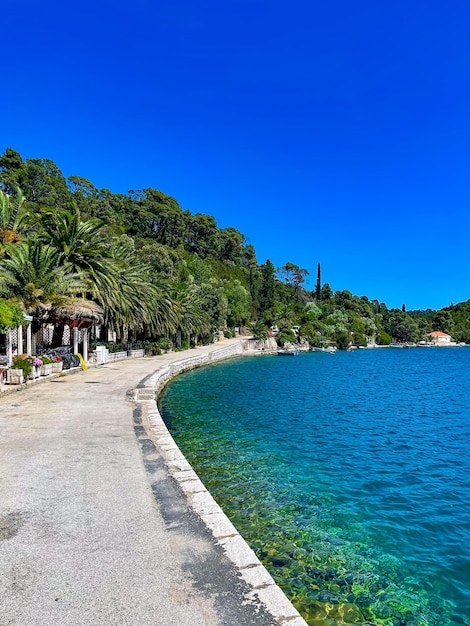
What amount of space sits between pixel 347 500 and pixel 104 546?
5776 millimetres

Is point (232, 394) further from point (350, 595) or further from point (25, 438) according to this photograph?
point (350, 595)

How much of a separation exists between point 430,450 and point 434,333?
136m

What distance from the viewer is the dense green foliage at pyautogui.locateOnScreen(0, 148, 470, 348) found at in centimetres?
2591

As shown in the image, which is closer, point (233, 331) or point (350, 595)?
point (350, 595)

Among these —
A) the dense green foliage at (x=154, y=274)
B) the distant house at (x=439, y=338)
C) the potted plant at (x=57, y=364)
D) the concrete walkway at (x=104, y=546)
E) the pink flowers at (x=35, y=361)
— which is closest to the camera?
the concrete walkway at (x=104, y=546)

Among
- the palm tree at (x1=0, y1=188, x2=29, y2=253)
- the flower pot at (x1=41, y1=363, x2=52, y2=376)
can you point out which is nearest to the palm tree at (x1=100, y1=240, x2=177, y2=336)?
the palm tree at (x1=0, y1=188, x2=29, y2=253)

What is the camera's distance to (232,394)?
23.9 m

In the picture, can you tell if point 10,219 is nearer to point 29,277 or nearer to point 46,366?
point 29,277

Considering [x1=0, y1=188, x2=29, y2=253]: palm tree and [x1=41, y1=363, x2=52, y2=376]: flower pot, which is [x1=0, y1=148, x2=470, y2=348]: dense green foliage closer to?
[x1=0, y1=188, x2=29, y2=253]: palm tree

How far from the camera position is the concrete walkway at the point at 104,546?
327cm

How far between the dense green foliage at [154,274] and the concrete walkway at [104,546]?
15.2 m

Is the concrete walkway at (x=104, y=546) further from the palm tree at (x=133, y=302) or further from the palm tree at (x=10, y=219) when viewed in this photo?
the palm tree at (x=10, y=219)

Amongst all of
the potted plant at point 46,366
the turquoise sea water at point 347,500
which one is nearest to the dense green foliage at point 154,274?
the potted plant at point 46,366

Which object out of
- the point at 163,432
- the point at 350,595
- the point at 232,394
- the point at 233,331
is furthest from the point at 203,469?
the point at 233,331
